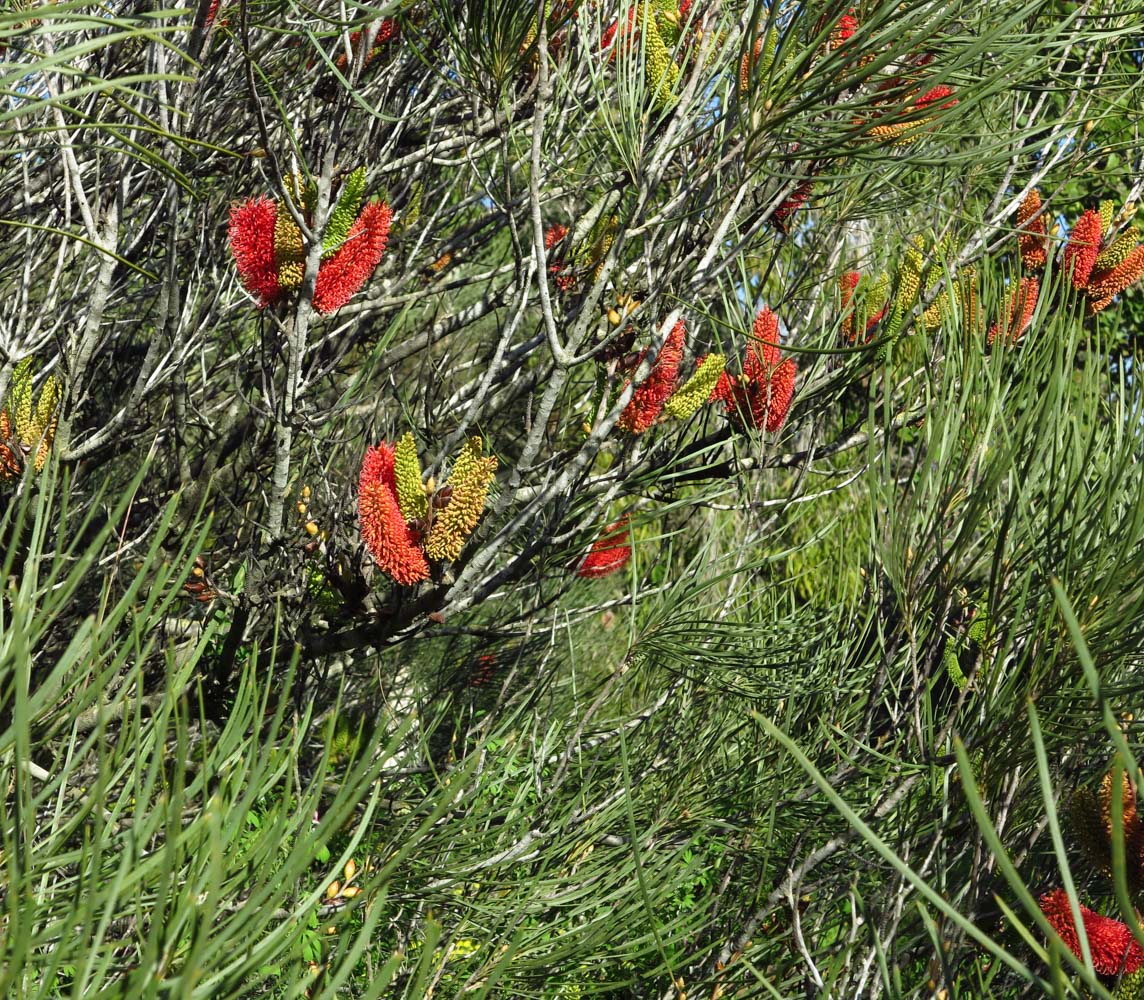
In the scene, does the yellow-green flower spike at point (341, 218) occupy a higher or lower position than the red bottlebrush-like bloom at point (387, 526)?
higher

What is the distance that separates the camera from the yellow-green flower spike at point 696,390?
1681 millimetres

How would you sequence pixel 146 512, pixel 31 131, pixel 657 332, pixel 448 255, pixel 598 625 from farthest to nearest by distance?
pixel 598 625, pixel 448 255, pixel 146 512, pixel 657 332, pixel 31 131

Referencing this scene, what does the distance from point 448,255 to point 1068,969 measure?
6.21ft

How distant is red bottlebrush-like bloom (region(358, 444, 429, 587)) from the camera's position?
4.56 ft

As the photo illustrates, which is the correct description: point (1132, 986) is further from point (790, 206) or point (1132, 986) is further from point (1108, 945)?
point (790, 206)

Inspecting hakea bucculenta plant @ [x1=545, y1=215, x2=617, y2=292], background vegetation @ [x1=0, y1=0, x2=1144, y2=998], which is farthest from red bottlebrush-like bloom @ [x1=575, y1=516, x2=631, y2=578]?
hakea bucculenta plant @ [x1=545, y1=215, x2=617, y2=292]

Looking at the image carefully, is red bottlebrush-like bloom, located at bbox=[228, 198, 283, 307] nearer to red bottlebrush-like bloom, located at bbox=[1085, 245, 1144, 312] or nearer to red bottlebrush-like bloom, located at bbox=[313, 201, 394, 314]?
red bottlebrush-like bloom, located at bbox=[313, 201, 394, 314]

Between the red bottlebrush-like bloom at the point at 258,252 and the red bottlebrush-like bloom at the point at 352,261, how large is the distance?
7 cm

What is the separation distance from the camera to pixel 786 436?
200 centimetres

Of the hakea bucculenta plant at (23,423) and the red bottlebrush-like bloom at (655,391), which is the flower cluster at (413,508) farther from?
the hakea bucculenta plant at (23,423)

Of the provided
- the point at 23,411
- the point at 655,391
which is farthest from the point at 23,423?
the point at 655,391

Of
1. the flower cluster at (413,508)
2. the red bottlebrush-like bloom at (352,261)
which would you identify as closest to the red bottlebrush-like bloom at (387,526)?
the flower cluster at (413,508)

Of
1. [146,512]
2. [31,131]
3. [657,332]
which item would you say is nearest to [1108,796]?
[657,332]

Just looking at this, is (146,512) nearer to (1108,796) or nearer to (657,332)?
(657,332)
